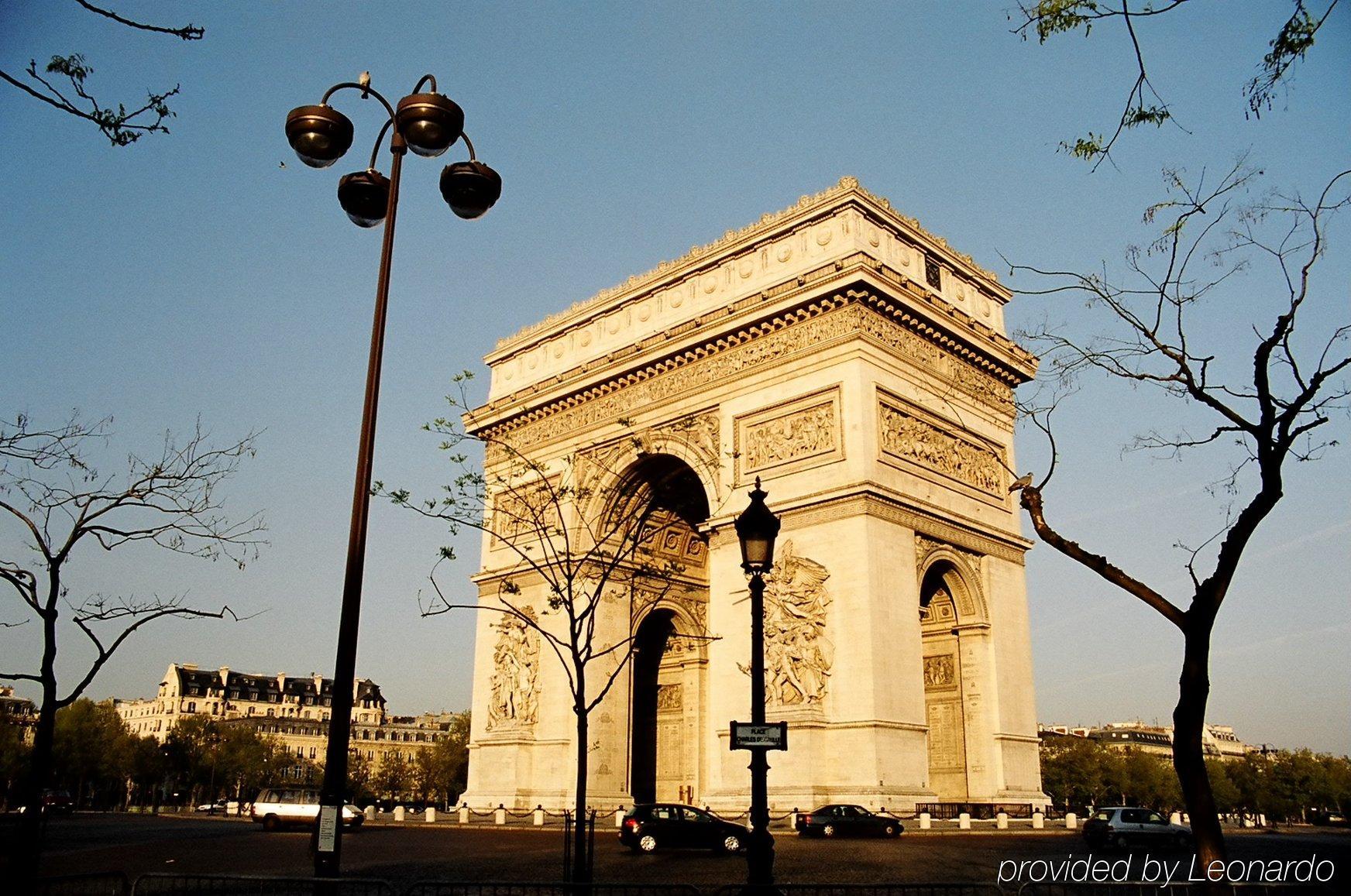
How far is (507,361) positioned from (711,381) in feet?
35.3

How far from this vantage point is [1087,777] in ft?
315

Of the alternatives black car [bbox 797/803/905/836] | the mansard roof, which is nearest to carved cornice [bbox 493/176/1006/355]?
black car [bbox 797/803/905/836]

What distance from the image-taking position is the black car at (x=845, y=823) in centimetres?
2306

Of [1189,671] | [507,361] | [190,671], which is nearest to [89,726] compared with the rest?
[190,671]

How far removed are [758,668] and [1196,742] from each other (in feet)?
13.2

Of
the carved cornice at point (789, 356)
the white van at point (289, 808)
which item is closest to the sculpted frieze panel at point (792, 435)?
the carved cornice at point (789, 356)

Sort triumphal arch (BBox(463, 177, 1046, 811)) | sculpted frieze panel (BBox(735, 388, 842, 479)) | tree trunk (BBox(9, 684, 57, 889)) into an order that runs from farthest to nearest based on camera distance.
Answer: sculpted frieze panel (BBox(735, 388, 842, 479))
triumphal arch (BBox(463, 177, 1046, 811))
tree trunk (BBox(9, 684, 57, 889))

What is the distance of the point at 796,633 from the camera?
26438 millimetres

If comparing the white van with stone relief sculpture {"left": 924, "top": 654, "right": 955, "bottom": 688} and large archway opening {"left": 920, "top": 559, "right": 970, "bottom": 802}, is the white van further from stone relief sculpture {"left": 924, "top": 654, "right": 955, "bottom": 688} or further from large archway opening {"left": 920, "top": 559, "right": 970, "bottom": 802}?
stone relief sculpture {"left": 924, "top": 654, "right": 955, "bottom": 688}

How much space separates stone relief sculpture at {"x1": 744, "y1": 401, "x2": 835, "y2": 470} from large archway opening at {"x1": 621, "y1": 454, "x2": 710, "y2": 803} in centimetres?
487

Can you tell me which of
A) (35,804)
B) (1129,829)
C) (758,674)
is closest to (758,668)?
(758,674)

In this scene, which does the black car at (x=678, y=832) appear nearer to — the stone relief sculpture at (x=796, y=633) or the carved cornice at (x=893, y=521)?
the stone relief sculpture at (x=796, y=633)

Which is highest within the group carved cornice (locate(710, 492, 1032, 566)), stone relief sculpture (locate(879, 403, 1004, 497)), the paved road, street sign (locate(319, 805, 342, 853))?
stone relief sculpture (locate(879, 403, 1004, 497))

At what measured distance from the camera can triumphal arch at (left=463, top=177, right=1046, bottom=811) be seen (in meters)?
25.8
